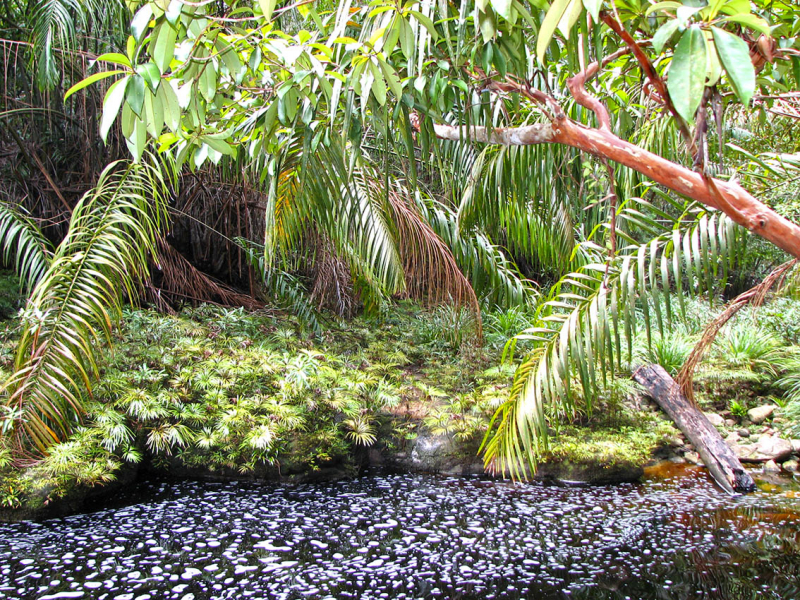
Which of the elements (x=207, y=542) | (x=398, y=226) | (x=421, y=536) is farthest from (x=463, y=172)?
(x=207, y=542)

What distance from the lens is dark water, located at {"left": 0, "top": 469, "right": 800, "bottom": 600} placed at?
7.95 feet

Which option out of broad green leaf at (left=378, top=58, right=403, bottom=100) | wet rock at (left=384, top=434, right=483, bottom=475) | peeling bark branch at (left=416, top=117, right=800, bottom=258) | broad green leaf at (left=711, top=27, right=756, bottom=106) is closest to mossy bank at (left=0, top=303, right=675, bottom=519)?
wet rock at (left=384, top=434, right=483, bottom=475)

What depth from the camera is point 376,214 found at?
3.94 metres

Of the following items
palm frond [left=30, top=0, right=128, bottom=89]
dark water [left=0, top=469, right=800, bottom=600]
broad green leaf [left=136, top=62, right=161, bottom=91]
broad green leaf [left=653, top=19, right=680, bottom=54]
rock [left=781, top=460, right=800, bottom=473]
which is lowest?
rock [left=781, top=460, right=800, bottom=473]

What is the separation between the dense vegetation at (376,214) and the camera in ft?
5.17

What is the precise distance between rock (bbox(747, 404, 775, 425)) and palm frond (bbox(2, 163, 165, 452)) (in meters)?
5.33

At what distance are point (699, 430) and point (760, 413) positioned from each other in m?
1.30

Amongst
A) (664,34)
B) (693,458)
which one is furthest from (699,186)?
(693,458)

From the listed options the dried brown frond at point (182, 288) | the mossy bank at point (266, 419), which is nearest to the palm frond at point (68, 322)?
the mossy bank at point (266, 419)

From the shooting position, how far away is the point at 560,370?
218cm

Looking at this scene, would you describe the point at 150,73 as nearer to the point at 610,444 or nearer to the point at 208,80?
the point at 208,80

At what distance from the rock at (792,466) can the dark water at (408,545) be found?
1.95 ft

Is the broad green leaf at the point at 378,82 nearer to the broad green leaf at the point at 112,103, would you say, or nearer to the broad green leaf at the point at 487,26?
the broad green leaf at the point at 487,26

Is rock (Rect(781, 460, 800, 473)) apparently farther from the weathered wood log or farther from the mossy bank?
the mossy bank
